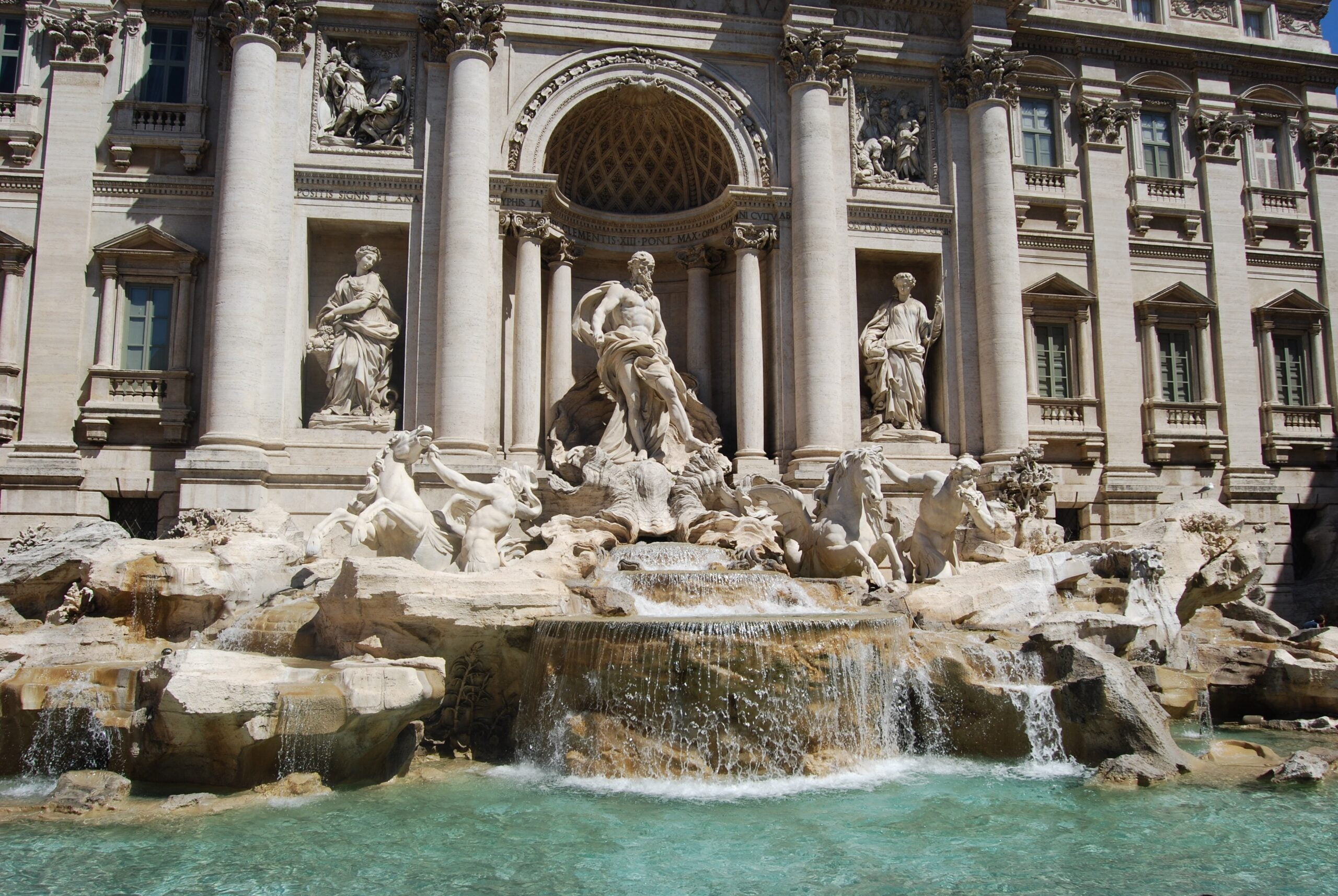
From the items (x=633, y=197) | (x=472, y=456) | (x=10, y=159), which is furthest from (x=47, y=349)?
(x=633, y=197)

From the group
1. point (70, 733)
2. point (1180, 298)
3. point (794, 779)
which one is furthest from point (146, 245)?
point (1180, 298)

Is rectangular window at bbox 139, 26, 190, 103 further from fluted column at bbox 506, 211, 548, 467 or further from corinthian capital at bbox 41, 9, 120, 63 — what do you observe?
fluted column at bbox 506, 211, 548, 467

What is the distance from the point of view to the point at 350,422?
17031 millimetres

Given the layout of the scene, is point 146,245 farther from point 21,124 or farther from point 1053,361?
point 1053,361

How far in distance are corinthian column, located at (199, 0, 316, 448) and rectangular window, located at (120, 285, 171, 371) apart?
4.15 feet

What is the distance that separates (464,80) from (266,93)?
11.0ft

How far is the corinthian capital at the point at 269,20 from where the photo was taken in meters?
17.1

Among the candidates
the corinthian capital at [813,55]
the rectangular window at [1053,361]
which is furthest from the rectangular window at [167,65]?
the rectangular window at [1053,361]

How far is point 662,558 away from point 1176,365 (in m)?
13.3

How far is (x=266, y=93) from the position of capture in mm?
17094

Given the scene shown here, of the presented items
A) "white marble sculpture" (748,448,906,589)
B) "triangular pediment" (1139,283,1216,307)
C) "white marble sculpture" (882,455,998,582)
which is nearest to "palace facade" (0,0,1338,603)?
"triangular pediment" (1139,283,1216,307)

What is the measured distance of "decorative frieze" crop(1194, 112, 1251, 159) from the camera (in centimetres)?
2164

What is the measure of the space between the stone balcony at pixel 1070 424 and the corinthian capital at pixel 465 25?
12.3 metres

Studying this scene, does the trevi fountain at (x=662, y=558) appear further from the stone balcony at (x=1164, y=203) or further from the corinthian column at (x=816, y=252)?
the stone balcony at (x=1164, y=203)
